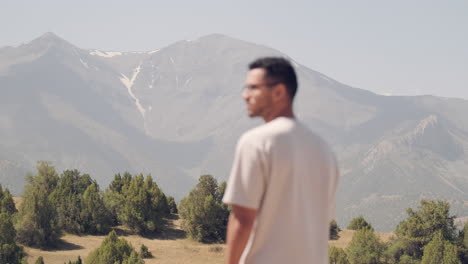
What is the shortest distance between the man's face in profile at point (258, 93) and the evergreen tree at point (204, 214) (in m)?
63.0

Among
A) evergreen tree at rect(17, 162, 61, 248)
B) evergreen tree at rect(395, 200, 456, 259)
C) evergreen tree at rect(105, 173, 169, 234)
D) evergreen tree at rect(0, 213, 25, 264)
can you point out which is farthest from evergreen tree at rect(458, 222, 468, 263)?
evergreen tree at rect(0, 213, 25, 264)

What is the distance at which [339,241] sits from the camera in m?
70.7

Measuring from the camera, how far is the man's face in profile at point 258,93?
18.7 feet

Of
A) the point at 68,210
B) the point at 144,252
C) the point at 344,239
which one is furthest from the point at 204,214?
the point at 344,239

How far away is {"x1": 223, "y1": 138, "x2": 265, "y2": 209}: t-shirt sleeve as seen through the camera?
5.18 m

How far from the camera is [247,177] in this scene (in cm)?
520

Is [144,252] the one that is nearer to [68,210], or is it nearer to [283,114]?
[68,210]

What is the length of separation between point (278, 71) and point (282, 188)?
1107mm

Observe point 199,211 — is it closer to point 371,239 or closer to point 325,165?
point 371,239

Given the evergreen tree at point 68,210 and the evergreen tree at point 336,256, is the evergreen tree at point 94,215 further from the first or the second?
the evergreen tree at point 336,256

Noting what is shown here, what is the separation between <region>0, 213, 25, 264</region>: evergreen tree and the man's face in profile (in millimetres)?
45991

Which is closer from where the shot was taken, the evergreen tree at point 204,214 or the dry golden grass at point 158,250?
the dry golden grass at point 158,250

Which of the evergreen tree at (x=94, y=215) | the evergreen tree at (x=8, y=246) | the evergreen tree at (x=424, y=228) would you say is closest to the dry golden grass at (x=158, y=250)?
the evergreen tree at (x=94, y=215)

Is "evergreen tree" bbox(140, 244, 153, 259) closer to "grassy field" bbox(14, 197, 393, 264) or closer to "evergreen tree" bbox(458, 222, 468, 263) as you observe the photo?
"grassy field" bbox(14, 197, 393, 264)
